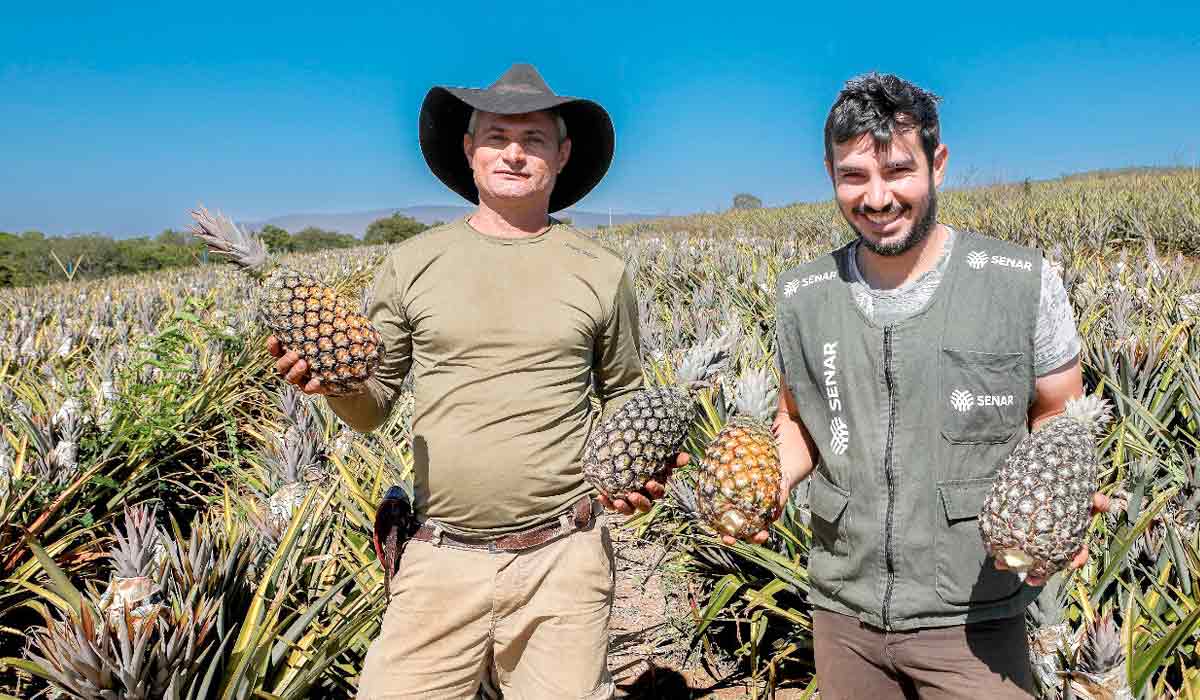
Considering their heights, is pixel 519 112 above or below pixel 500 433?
above

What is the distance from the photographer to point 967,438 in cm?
169

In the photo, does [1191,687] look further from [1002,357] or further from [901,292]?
[901,292]

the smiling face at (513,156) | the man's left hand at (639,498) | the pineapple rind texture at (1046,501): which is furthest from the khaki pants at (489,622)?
the pineapple rind texture at (1046,501)

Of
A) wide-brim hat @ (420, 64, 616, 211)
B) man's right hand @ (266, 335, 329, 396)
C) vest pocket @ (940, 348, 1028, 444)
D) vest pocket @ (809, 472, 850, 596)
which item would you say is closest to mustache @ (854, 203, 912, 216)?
vest pocket @ (940, 348, 1028, 444)

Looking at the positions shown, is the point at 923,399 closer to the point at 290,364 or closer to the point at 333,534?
the point at 290,364

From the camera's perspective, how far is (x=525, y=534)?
7.02 ft

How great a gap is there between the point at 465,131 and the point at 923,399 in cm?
175

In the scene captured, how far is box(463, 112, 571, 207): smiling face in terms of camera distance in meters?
2.16

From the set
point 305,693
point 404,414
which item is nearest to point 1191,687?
point 305,693

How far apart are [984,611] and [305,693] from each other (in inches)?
76.5

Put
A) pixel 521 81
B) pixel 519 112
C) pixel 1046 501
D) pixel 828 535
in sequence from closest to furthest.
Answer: pixel 1046 501
pixel 828 535
pixel 519 112
pixel 521 81

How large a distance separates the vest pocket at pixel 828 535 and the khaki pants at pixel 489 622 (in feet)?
2.06

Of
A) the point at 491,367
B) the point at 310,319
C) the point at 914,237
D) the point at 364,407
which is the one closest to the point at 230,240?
the point at 310,319

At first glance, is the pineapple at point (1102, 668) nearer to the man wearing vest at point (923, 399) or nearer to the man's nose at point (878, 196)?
the man wearing vest at point (923, 399)
